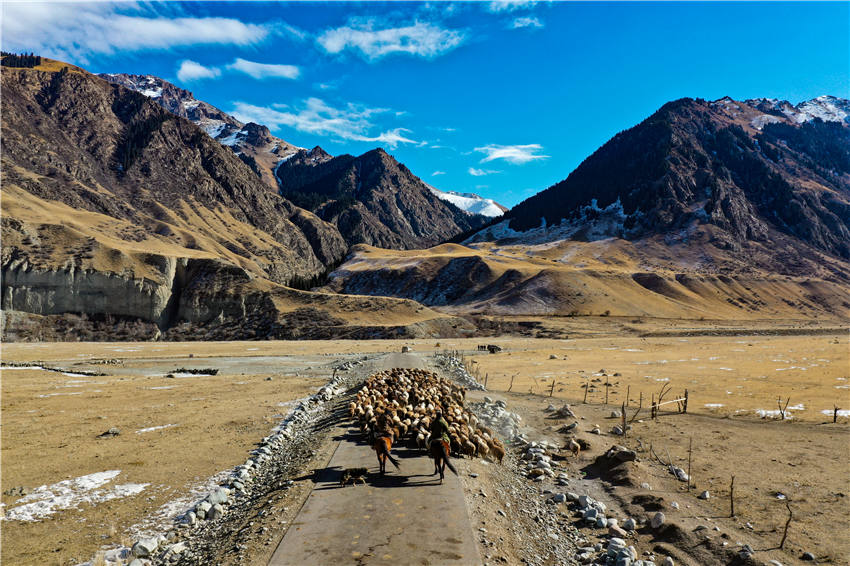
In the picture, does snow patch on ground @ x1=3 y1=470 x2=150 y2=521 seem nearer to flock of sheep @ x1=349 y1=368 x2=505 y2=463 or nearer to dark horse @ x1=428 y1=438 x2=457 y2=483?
flock of sheep @ x1=349 y1=368 x2=505 y2=463

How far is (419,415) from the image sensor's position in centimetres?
2025

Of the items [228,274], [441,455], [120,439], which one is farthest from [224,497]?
[228,274]

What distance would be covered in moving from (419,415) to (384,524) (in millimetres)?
9400

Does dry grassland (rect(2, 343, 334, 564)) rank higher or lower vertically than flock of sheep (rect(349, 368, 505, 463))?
lower

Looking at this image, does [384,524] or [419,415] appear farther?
[419,415]

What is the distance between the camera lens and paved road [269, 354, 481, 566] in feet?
30.9

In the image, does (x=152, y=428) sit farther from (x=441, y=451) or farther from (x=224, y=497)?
(x=441, y=451)

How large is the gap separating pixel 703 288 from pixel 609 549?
171 metres

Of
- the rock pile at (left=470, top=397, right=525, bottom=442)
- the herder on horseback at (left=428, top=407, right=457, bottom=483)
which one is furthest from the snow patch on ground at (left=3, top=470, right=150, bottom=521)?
the rock pile at (left=470, top=397, right=525, bottom=442)

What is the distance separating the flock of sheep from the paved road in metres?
2.36

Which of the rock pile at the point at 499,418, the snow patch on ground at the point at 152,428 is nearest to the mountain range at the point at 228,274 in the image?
the rock pile at the point at 499,418

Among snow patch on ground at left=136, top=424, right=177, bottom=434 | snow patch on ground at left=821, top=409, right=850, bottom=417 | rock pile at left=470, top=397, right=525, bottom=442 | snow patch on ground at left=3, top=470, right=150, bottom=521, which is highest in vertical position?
snow patch on ground at left=821, top=409, right=850, bottom=417

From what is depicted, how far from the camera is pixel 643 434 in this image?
21469mm

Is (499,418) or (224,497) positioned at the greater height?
(224,497)
